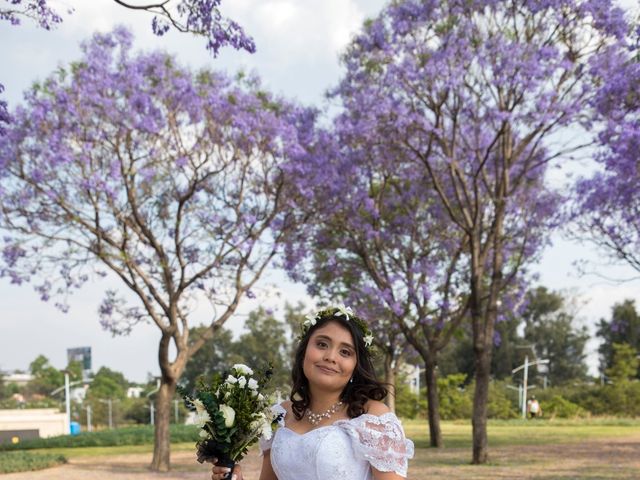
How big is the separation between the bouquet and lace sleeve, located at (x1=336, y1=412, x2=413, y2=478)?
368 mm

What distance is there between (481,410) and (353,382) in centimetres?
1653

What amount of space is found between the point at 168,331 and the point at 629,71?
1078cm

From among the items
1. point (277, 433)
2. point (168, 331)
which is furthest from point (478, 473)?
point (277, 433)

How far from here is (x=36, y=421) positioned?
50094 mm

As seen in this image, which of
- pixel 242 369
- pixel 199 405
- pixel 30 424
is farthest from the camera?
pixel 30 424

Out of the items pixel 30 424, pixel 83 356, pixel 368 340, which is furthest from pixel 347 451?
pixel 83 356

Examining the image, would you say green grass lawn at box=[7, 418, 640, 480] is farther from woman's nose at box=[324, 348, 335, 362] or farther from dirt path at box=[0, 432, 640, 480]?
woman's nose at box=[324, 348, 335, 362]

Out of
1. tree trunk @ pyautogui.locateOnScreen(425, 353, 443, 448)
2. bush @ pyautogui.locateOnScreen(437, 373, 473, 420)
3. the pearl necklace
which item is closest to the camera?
the pearl necklace

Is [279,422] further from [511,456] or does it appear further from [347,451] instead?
[511,456]

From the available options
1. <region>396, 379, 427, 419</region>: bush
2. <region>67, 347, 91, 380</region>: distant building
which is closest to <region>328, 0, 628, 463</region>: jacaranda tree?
<region>396, 379, 427, 419</region>: bush

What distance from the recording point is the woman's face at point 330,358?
368 cm

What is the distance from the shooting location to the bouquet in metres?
3.75

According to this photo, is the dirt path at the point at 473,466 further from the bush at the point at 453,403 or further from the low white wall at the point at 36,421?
the low white wall at the point at 36,421

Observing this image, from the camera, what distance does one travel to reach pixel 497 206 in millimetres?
20250
